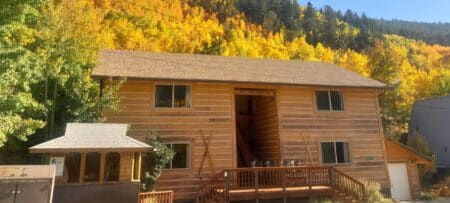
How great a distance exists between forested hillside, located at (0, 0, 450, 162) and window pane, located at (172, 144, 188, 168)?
3210mm

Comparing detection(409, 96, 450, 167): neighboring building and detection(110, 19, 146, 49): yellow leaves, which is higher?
detection(110, 19, 146, 49): yellow leaves

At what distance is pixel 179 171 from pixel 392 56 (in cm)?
3887

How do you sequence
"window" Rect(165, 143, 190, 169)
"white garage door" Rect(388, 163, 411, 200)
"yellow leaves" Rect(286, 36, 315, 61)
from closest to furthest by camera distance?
1. "window" Rect(165, 143, 190, 169)
2. "white garage door" Rect(388, 163, 411, 200)
3. "yellow leaves" Rect(286, 36, 315, 61)

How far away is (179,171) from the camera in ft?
50.7

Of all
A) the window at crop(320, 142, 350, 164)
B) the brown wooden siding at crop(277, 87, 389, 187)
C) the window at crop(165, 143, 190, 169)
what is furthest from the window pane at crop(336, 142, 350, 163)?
the window at crop(165, 143, 190, 169)

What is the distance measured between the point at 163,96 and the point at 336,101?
8781 mm

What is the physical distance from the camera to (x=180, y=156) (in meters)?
15.7

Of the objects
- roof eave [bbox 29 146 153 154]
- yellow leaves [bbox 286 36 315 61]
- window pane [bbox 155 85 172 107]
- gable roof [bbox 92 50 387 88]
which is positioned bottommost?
roof eave [bbox 29 146 153 154]

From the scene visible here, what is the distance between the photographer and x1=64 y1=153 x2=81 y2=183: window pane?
11.8m

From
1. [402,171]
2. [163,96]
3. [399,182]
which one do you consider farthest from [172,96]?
[402,171]

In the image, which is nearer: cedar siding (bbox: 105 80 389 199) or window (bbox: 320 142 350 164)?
cedar siding (bbox: 105 80 389 199)

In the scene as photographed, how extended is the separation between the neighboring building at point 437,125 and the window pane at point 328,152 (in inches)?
728

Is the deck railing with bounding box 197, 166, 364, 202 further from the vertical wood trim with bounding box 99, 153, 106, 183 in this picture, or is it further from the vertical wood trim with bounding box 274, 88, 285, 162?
the vertical wood trim with bounding box 99, 153, 106, 183

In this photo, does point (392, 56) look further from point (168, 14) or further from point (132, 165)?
point (132, 165)
